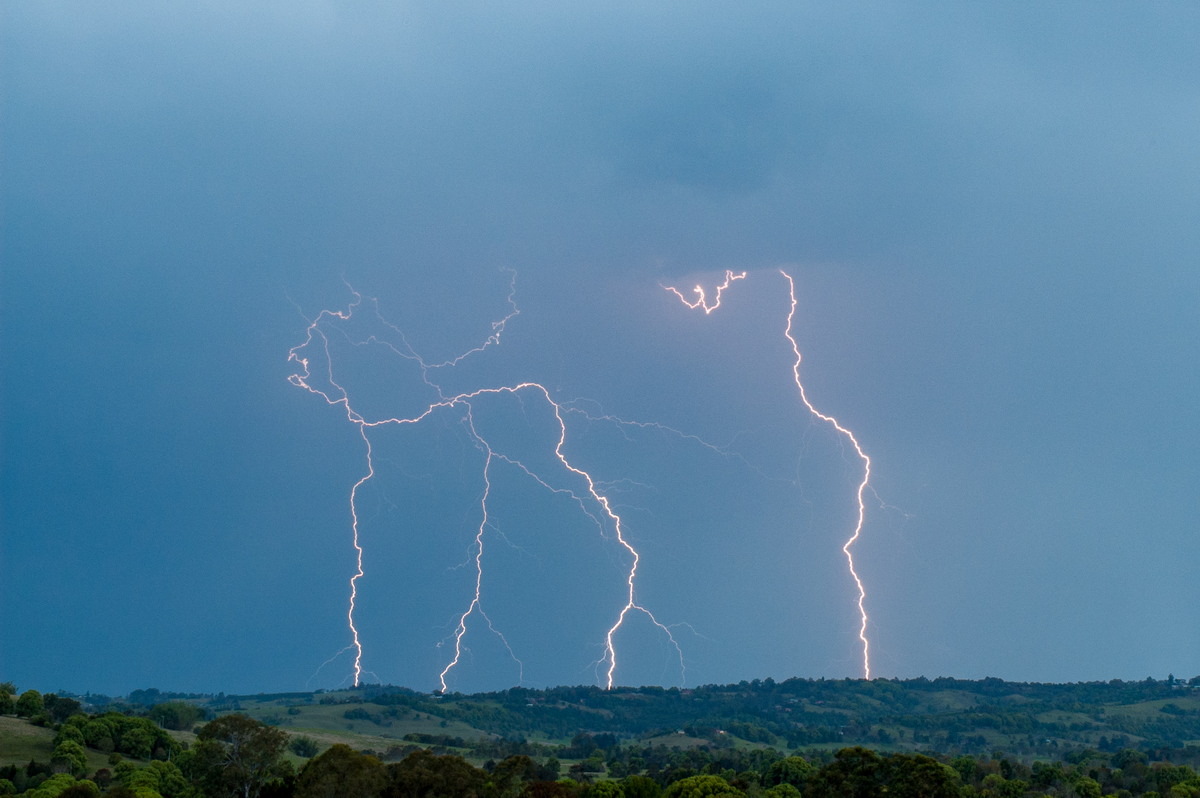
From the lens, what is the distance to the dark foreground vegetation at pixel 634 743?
1030 inches

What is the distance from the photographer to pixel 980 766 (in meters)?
37.4

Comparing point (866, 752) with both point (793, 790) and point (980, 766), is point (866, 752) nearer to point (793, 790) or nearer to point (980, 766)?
point (793, 790)

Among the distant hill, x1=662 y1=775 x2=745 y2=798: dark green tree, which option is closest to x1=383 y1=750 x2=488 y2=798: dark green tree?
x1=662 y1=775 x2=745 y2=798: dark green tree

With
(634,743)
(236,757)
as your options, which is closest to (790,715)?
(634,743)

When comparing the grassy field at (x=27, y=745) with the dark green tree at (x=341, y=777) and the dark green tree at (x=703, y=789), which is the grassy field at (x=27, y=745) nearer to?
the dark green tree at (x=341, y=777)

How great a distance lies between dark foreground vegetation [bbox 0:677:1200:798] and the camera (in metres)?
26.2

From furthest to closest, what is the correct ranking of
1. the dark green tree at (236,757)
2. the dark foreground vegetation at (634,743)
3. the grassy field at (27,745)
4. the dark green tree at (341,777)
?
the grassy field at (27,745) → the dark green tree at (236,757) → the dark foreground vegetation at (634,743) → the dark green tree at (341,777)

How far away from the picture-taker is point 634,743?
2477 inches

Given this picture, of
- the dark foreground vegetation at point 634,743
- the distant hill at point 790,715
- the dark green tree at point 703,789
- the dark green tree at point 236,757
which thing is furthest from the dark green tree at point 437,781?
the distant hill at point 790,715

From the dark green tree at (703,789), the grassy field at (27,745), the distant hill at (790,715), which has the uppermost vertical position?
the dark green tree at (703,789)

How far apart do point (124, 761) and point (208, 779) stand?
28.1ft

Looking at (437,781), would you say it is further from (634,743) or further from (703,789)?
(634,743)

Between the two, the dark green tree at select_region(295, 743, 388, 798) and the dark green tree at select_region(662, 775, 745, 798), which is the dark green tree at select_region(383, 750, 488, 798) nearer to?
the dark green tree at select_region(295, 743, 388, 798)

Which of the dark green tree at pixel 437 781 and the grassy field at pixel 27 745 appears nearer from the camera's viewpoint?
the dark green tree at pixel 437 781
